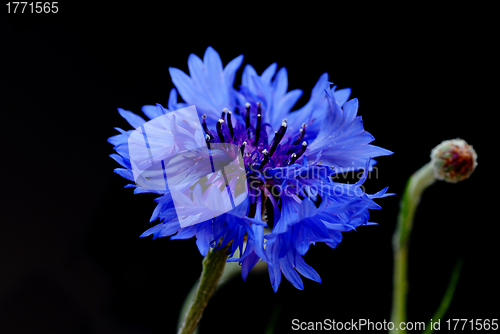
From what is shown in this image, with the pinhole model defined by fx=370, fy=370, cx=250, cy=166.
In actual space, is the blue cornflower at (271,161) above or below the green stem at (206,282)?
above

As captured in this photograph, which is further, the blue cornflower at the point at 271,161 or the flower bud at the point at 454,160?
the flower bud at the point at 454,160

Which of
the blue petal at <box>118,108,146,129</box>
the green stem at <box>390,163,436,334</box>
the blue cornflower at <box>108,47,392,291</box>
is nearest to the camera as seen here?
the blue cornflower at <box>108,47,392,291</box>

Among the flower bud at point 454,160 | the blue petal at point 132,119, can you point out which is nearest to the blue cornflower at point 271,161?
the blue petal at point 132,119

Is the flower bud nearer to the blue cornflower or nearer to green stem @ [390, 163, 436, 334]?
green stem @ [390, 163, 436, 334]

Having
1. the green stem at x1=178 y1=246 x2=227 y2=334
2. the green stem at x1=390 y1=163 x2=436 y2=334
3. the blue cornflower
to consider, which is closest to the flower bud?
the green stem at x1=390 y1=163 x2=436 y2=334

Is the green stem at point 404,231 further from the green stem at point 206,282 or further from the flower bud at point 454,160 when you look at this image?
the green stem at point 206,282

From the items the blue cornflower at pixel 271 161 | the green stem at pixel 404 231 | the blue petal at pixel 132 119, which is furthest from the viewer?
the green stem at pixel 404 231

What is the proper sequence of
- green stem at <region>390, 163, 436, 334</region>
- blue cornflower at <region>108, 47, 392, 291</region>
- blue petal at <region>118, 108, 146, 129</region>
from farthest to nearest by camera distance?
green stem at <region>390, 163, 436, 334</region> < blue petal at <region>118, 108, 146, 129</region> < blue cornflower at <region>108, 47, 392, 291</region>
